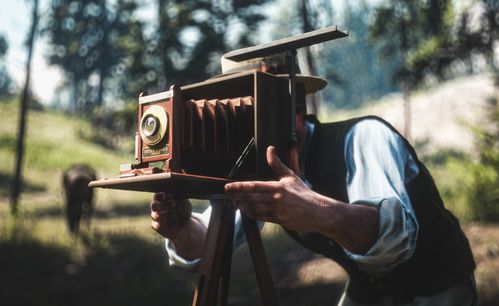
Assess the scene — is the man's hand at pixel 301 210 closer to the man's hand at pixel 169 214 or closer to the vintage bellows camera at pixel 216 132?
the vintage bellows camera at pixel 216 132

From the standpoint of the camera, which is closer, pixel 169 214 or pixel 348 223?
pixel 348 223

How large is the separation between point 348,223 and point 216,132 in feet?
2.22

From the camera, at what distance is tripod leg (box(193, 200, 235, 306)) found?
277 cm

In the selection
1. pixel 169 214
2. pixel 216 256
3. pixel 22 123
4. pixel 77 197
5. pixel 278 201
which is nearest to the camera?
pixel 278 201

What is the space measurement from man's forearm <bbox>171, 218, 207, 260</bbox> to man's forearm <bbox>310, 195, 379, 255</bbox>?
954 millimetres

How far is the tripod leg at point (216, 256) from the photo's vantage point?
277cm

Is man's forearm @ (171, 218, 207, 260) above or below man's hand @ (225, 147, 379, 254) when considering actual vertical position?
below

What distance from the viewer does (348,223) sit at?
8.07 feet

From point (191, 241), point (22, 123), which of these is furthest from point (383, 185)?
point (22, 123)

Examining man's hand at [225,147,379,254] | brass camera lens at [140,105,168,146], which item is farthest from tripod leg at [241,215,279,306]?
brass camera lens at [140,105,168,146]

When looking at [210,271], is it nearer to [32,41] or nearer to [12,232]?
[12,232]

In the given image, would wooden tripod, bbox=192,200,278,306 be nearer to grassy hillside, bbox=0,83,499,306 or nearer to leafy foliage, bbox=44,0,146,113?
grassy hillside, bbox=0,83,499,306

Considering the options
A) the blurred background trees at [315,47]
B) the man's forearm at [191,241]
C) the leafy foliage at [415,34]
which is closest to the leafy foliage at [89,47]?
the blurred background trees at [315,47]

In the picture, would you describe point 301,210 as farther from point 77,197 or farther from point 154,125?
point 77,197
